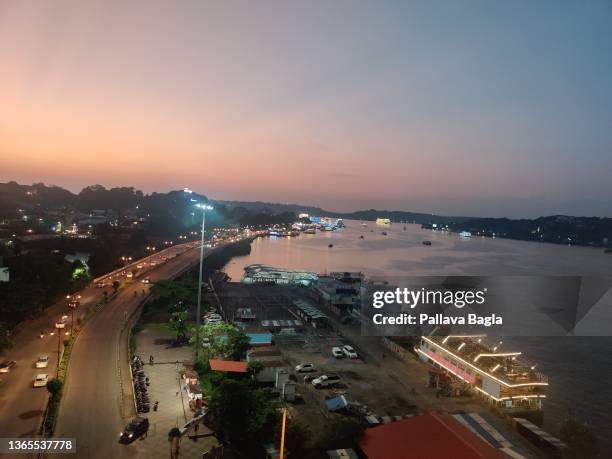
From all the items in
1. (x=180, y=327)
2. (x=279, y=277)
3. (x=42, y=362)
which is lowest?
(x=279, y=277)

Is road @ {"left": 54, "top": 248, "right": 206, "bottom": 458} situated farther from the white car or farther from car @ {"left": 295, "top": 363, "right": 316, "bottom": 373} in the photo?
car @ {"left": 295, "top": 363, "right": 316, "bottom": 373}

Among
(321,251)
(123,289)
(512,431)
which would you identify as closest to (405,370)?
(512,431)

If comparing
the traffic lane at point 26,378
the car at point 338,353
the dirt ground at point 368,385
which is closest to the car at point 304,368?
the dirt ground at point 368,385

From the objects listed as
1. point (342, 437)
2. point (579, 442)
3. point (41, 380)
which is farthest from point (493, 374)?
point (41, 380)

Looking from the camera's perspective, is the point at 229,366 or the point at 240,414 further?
the point at 229,366

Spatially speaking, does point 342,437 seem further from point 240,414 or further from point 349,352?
point 349,352

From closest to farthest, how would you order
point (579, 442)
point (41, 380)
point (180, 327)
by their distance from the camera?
1. point (579, 442)
2. point (41, 380)
3. point (180, 327)

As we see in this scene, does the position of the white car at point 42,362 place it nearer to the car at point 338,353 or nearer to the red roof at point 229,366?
the red roof at point 229,366
